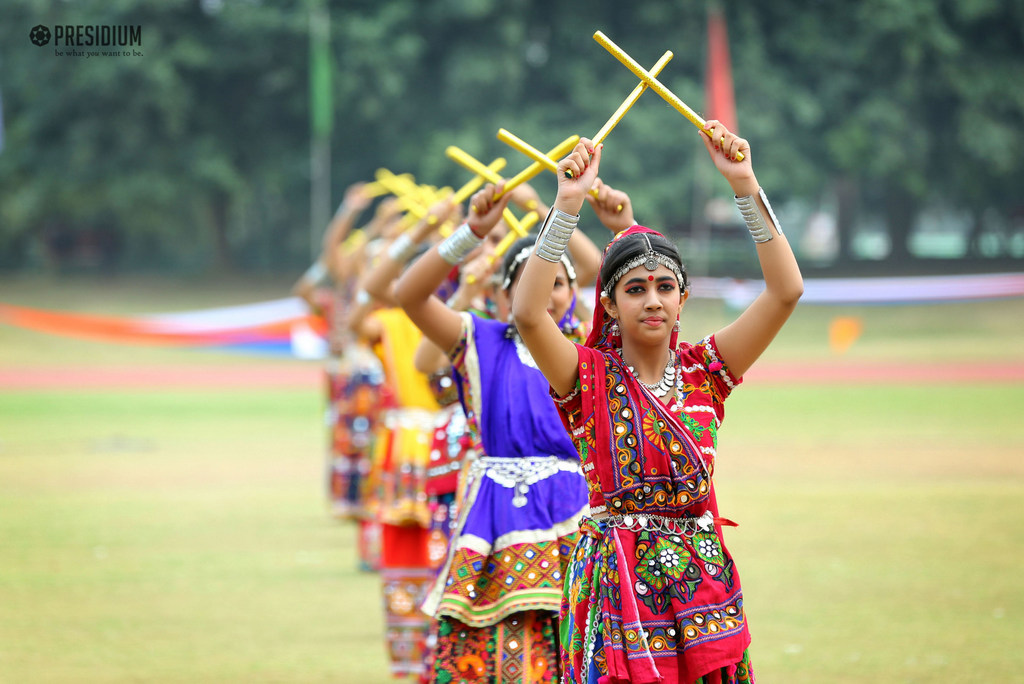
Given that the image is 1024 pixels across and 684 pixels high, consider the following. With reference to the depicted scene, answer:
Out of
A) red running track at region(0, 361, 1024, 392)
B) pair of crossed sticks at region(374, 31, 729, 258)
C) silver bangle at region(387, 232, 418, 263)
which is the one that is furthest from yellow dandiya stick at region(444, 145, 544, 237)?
red running track at region(0, 361, 1024, 392)

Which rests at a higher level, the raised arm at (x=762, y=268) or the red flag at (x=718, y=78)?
the red flag at (x=718, y=78)

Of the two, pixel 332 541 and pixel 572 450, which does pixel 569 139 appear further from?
pixel 332 541

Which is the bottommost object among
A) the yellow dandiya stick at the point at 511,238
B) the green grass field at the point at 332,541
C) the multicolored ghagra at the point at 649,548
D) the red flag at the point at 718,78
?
the green grass field at the point at 332,541

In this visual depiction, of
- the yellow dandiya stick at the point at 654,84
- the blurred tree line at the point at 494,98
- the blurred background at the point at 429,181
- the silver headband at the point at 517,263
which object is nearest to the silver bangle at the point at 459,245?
the silver headband at the point at 517,263

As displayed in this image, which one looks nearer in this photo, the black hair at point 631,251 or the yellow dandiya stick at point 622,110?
the yellow dandiya stick at point 622,110

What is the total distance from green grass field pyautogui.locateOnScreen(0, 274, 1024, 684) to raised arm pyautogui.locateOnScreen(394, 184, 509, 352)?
2.46 meters

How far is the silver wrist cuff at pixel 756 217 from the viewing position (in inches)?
138

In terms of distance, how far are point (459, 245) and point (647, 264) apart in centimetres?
90

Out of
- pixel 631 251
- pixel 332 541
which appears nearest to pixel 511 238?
pixel 631 251

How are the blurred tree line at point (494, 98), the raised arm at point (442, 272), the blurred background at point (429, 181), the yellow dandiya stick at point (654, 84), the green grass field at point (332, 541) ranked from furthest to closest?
1. the blurred tree line at point (494, 98)
2. the blurred background at point (429, 181)
3. the green grass field at point (332, 541)
4. the raised arm at point (442, 272)
5. the yellow dandiya stick at point (654, 84)

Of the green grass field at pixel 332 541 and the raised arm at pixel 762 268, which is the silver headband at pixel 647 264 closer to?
the raised arm at pixel 762 268

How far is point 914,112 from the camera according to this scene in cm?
3456

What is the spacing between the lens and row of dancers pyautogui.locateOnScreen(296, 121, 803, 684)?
134 inches

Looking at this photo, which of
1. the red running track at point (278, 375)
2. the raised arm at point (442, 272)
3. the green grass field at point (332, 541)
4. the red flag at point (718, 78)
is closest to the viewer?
the raised arm at point (442, 272)
